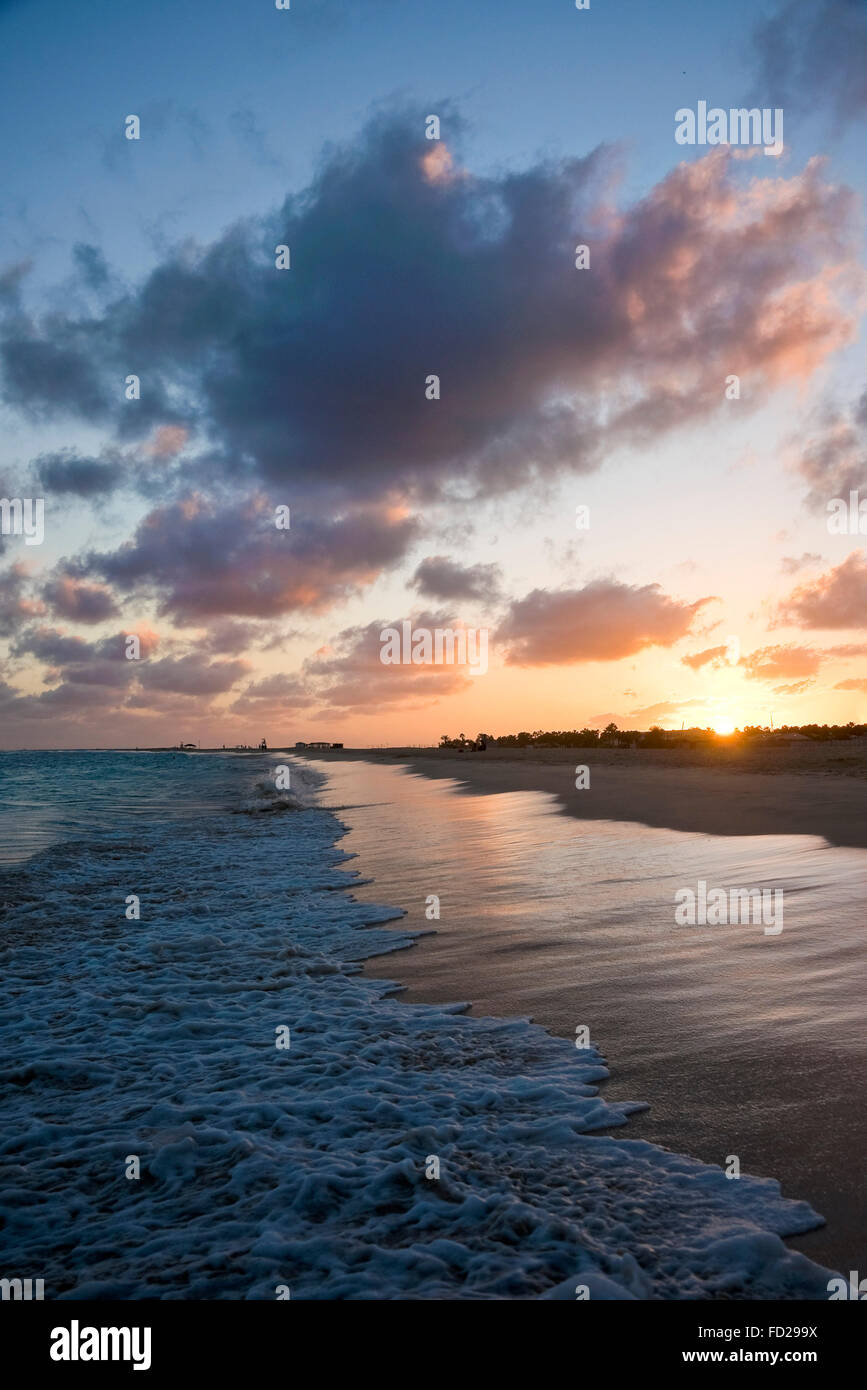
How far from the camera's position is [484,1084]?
18.6ft

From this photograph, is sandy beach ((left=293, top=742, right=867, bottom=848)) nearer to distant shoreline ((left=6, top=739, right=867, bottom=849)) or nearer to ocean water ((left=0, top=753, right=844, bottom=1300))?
distant shoreline ((left=6, top=739, right=867, bottom=849))

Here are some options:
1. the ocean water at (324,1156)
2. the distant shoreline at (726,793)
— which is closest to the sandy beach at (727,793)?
the distant shoreline at (726,793)

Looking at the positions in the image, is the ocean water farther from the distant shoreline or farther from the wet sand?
the distant shoreline

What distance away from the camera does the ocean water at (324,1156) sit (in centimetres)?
373

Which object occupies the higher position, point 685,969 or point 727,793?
point 685,969

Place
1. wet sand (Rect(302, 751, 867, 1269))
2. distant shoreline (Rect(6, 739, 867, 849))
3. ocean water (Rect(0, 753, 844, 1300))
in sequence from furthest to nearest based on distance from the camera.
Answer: distant shoreline (Rect(6, 739, 867, 849)), wet sand (Rect(302, 751, 867, 1269)), ocean water (Rect(0, 753, 844, 1300))

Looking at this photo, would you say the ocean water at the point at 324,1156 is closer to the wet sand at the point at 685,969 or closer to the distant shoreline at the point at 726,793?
the wet sand at the point at 685,969

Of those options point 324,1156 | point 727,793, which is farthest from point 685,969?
point 727,793

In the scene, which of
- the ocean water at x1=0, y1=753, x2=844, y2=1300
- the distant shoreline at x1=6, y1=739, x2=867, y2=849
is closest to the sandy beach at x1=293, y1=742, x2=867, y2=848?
the distant shoreline at x1=6, y1=739, x2=867, y2=849

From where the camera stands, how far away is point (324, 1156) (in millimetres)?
4785

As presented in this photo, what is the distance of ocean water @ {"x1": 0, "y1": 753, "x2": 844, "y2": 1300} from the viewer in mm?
3734

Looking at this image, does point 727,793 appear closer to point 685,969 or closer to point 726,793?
point 726,793

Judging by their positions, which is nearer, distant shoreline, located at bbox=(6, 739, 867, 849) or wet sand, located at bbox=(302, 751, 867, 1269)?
wet sand, located at bbox=(302, 751, 867, 1269)

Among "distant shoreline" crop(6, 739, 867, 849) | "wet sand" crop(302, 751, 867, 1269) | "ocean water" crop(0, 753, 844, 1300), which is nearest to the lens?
"ocean water" crop(0, 753, 844, 1300)
